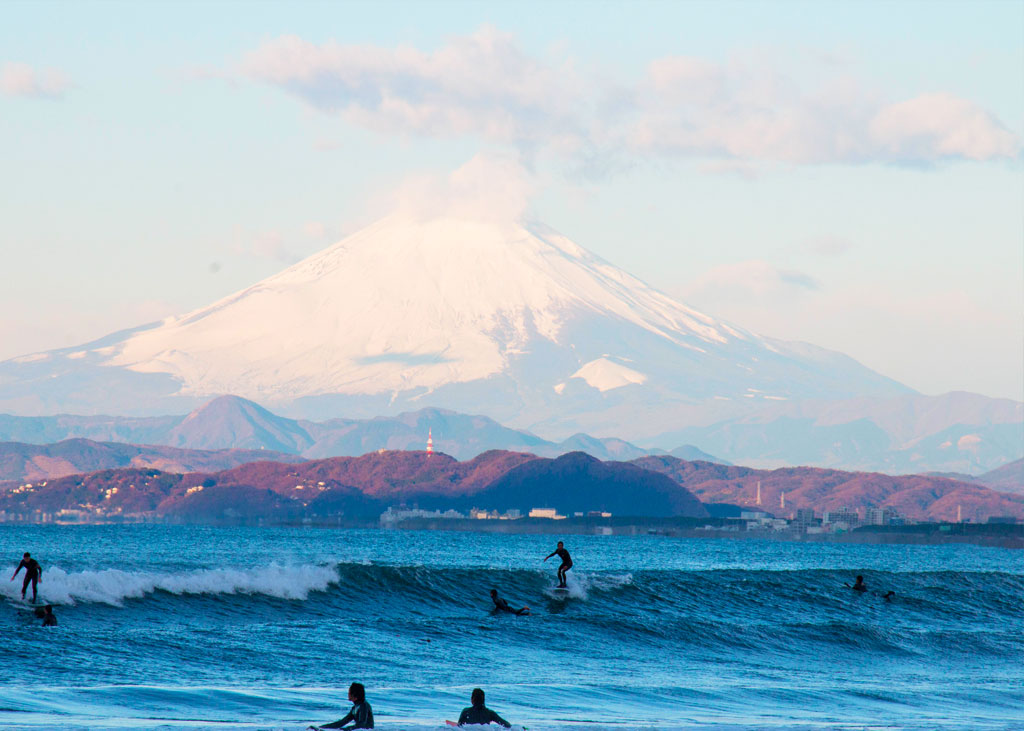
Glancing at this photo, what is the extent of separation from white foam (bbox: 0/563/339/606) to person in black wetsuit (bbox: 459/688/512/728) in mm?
20406

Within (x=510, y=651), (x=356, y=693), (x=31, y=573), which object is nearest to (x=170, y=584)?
(x=31, y=573)

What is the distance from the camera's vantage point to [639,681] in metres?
35.1

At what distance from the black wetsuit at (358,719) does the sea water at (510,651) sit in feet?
3.79

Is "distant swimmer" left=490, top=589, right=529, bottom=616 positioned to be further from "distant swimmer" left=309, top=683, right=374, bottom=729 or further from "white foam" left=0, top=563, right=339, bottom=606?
"distant swimmer" left=309, top=683, right=374, bottom=729

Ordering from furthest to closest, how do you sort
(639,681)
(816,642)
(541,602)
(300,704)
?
(541,602)
(816,642)
(639,681)
(300,704)

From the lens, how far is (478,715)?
26234 mm

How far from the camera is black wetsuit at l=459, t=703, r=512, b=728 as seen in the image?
2620 cm

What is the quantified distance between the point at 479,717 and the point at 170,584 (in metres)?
24.3

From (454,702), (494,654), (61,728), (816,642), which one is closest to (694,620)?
(816,642)

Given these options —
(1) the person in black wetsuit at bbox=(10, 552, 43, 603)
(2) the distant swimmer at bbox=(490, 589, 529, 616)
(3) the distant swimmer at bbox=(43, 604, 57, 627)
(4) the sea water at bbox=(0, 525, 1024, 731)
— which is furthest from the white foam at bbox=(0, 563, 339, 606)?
(2) the distant swimmer at bbox=(490, 589, 529, 616)

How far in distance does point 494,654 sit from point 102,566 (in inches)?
1562

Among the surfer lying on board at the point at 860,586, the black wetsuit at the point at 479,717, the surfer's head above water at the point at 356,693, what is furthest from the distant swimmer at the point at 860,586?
the surfer's head above water at the point at 356,693

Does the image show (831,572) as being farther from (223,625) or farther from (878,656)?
(223,625)

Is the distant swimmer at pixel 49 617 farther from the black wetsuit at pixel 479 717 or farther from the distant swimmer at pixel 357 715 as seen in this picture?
the black wetsuit at pixel 479 717
